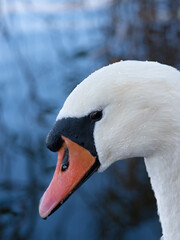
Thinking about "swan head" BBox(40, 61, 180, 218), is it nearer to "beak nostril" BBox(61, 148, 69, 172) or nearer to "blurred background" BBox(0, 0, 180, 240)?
"beak nostril" BBox(61, 148, 69, 172)

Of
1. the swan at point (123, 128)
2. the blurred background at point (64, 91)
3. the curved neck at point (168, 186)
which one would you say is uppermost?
the swan at point (123, 128)

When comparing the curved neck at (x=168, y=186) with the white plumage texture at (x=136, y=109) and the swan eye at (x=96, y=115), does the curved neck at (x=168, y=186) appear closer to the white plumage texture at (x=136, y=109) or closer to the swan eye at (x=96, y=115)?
the white plumage texture at (x=136, y=109)

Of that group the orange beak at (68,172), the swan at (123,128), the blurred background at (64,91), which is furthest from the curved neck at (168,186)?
the blurred background at (64,91)

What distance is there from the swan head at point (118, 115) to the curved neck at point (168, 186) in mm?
47

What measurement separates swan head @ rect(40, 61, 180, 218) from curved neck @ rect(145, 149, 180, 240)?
0.05 metres

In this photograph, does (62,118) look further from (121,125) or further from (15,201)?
(15,201)

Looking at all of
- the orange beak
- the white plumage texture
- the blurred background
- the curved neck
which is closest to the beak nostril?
the orange beak

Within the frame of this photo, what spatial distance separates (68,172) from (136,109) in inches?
14.4

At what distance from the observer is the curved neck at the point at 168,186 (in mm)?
1379

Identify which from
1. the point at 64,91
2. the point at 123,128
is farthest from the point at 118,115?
the point at 64,91

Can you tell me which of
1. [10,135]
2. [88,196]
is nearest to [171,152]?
[88,196]

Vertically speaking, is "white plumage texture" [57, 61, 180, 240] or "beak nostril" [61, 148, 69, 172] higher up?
"white plumage texture" [57, 61, 180, 240]

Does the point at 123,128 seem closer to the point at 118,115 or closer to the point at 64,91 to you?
the point at 118,115

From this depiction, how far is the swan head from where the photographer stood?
128 cm
